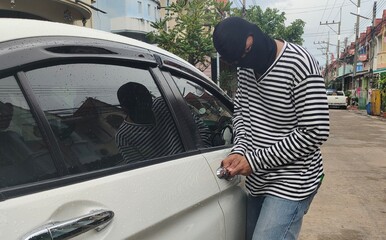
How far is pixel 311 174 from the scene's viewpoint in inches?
74.6

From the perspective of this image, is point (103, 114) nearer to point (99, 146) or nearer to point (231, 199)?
point (99, 146)

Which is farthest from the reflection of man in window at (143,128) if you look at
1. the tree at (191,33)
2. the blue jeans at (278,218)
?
the tree at (191,33)

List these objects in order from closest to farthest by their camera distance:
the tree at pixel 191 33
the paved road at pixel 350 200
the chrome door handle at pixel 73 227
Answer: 1. the chrome door handle at pixel 73 227
2. the paved road at pixel 350 200
3. the tree at pixel 191 33

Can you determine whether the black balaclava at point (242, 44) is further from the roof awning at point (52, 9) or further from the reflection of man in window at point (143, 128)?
the roof awning at point (52, 9)

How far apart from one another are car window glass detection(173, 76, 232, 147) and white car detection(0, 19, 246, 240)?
0.03 m

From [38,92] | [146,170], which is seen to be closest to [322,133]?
[146,170]

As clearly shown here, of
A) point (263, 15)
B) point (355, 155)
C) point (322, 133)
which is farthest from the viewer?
point (263, 15)

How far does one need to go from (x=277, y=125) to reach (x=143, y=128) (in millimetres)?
621

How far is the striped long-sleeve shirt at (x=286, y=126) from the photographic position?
176cm

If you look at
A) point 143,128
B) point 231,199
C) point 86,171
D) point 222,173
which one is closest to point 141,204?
point 86,171

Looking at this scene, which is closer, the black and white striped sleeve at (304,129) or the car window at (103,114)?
the car window at (103,114)

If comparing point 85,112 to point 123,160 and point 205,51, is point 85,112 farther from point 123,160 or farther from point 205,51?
point 205,51

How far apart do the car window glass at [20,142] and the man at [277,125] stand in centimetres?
90

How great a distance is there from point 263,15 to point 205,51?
24.2 m
